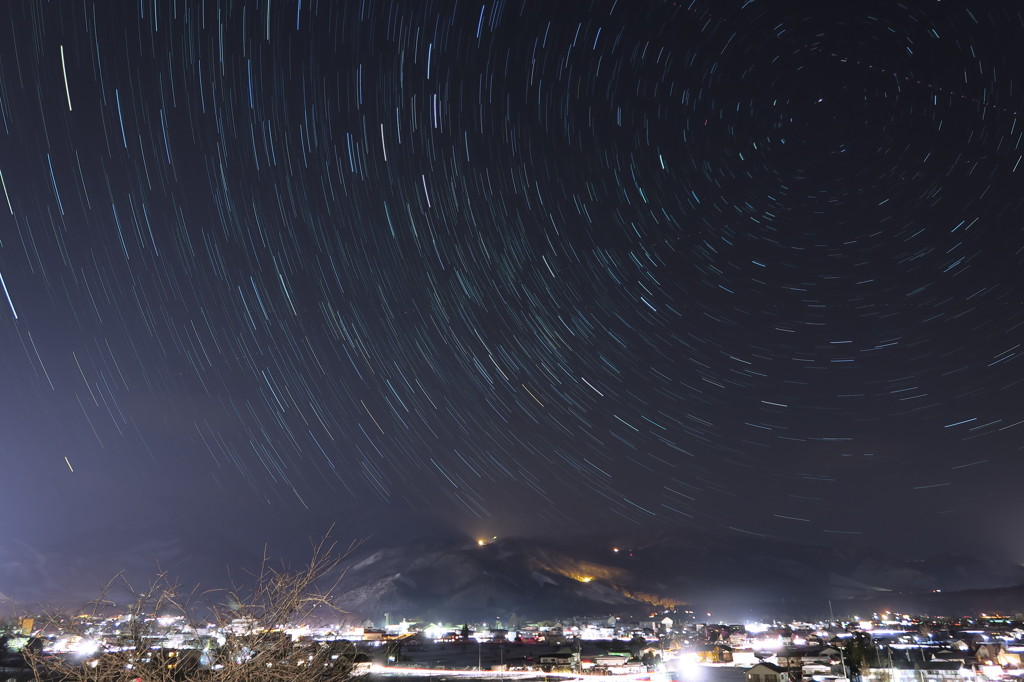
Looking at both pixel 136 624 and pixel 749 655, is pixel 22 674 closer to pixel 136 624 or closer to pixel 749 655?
pixel 136 624

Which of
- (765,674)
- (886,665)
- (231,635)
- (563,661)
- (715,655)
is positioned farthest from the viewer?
(715,655)

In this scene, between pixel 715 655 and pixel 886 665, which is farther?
pixel 715 655

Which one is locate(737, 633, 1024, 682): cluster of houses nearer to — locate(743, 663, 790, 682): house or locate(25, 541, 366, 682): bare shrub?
locate(743, 663, 790, 682): house

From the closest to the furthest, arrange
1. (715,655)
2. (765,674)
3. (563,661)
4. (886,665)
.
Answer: (765,674) < (886,665) < (563,661) < (715,655)

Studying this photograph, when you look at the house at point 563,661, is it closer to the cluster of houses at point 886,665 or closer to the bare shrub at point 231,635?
the cluster of houses at point 886,665

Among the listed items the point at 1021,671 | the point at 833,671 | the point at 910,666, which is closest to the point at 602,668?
the point at 833,671

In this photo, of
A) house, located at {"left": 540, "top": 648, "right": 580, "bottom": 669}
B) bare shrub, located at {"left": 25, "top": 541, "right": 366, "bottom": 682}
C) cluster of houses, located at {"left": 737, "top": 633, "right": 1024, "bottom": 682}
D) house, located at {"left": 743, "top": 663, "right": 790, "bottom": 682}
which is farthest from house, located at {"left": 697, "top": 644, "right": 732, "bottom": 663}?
bare shrub, located at {"left": 25, "top": 541, "right": 366, "bottom": 682}

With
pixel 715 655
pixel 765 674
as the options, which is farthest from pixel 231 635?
pixel 715 655

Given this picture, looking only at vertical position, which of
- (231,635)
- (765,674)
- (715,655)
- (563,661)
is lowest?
(715,655)

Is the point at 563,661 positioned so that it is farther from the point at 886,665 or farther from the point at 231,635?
the point at 231,635
